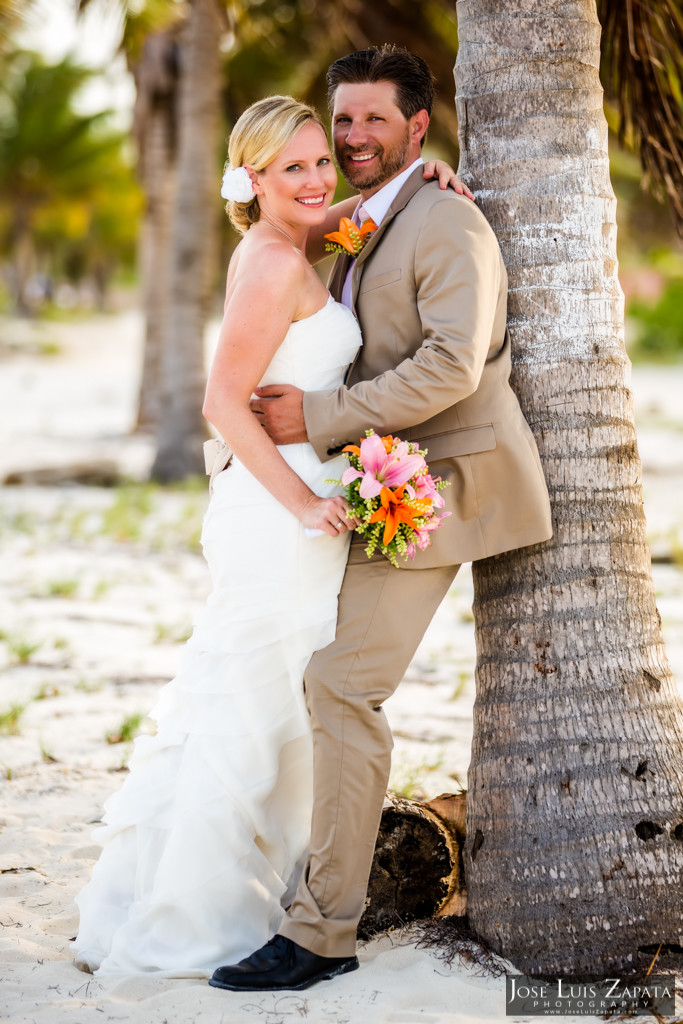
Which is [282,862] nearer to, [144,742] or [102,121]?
[144,742]

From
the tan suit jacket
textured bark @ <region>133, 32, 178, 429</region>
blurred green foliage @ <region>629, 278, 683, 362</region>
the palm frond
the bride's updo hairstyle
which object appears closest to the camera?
the tan suit jacket

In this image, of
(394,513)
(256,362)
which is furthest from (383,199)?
(394,513)

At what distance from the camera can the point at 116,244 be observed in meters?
61.4

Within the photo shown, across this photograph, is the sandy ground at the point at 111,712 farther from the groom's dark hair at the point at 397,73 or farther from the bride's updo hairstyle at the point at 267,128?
the groom's dark hair at the point at 397,73

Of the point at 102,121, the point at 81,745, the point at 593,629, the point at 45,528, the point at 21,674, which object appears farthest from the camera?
the point at 102,121

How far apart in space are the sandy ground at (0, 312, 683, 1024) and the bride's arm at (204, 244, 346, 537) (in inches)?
55.7

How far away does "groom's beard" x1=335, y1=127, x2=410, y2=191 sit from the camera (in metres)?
3.33

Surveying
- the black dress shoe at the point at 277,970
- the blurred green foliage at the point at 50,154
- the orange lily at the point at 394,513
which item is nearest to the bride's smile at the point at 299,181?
the orange lily at the point at 394,513

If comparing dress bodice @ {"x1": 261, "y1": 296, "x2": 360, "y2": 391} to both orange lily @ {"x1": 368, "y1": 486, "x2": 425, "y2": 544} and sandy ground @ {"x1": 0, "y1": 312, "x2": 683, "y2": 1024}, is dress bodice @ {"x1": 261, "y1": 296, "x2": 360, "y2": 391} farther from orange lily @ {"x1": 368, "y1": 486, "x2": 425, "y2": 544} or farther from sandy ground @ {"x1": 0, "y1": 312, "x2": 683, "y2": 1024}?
sandy ground @ {"x1": 0, "y1": 312, "x2": 683, "y2": 1024}

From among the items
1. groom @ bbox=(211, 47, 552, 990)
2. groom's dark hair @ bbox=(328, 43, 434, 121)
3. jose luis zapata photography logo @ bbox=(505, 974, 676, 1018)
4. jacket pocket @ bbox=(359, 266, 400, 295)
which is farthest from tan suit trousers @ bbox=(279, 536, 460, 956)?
groom's dark hair @ bbox=(328, 43, 434, 121)

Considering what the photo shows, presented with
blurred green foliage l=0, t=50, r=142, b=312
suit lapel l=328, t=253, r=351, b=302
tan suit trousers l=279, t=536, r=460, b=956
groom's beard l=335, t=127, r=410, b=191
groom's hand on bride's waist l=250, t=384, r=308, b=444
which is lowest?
tan suit trousers l=279, t=536, r=460, b=956

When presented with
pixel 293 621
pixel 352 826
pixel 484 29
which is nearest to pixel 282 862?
pixel 352 826

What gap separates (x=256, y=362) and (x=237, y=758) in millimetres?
1247

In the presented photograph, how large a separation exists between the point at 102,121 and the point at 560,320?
136 ft
